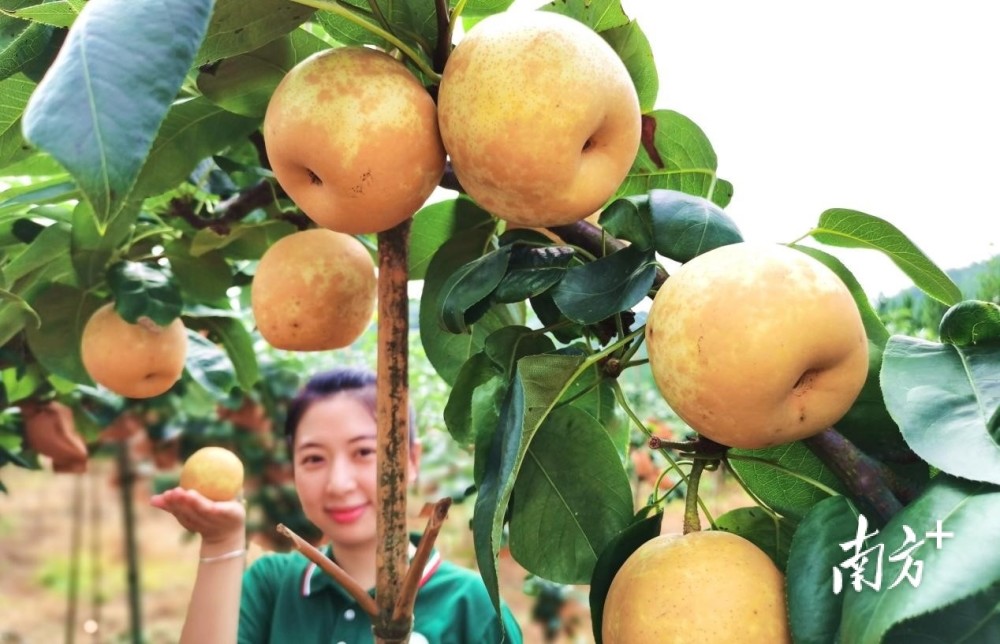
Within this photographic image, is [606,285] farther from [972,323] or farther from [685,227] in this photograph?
[972,323]


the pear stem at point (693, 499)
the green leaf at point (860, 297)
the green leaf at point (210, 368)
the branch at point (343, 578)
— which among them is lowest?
the green leaf at point (210, 368)

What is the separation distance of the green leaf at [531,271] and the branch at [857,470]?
0.22m

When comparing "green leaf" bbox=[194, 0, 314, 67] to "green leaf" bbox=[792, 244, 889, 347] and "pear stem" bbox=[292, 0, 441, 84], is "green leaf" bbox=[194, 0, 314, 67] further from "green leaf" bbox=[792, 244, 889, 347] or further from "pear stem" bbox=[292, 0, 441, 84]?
"green leaf" bbox=[792, 244, 889, 347]

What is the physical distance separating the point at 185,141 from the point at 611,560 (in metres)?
0.57

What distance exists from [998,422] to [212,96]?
65 cm

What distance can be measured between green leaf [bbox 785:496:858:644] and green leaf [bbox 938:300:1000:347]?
0.13 meters

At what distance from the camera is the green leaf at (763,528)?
0.65m

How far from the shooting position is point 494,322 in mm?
921

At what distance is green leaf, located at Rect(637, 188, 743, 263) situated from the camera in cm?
60

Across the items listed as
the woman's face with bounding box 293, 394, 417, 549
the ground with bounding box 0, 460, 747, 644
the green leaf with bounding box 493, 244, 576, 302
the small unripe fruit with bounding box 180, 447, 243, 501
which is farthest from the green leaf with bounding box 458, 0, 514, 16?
the ground with bounding box 0, 460, 747, 644

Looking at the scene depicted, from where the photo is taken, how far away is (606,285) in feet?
2.08

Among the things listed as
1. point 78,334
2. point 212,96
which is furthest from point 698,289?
point 78,334

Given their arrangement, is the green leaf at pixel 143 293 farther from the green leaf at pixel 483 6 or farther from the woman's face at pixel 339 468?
the woman's face at pixel 339 468

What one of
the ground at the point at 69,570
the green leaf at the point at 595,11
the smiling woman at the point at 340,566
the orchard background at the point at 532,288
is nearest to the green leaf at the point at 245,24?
the orchard background at the point at 532,288
